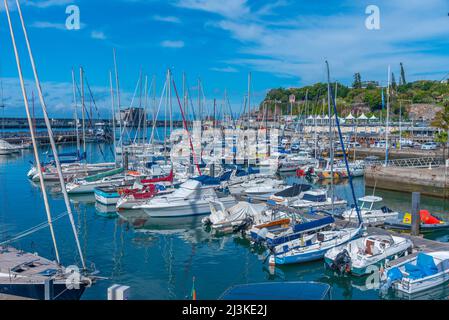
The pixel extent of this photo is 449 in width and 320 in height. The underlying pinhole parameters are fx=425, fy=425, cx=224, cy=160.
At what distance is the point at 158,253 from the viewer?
61.0 ft

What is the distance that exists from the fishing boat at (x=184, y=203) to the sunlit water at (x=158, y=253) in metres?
0.51

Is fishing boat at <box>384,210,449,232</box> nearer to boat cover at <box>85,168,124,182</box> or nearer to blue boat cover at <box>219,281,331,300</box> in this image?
blue boat cover at <box>219,281,331,300</box>

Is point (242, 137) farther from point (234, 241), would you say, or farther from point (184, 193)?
point (234, 241)

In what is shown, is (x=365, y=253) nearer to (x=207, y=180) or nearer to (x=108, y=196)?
(x=207, y=180)

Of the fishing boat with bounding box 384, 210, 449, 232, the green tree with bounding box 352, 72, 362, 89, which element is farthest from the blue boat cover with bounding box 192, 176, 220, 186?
the green tree with bounding box 352, 72, 362, 89

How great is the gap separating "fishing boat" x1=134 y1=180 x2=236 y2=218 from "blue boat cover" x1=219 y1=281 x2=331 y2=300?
16895mm

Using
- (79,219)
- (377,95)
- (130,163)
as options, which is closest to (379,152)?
(130,163)

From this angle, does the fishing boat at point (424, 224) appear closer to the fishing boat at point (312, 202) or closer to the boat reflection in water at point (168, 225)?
the fishing boat at point (312, 202)

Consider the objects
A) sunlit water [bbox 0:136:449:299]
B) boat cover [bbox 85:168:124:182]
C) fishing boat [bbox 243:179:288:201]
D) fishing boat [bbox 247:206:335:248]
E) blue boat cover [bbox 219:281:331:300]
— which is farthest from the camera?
boat cover [bbox 85:168:124:182]

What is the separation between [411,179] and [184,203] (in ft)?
62.1

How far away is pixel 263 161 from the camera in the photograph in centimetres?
4450

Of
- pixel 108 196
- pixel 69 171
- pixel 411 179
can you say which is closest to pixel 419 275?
pixel 108 196

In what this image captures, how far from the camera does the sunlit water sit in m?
14.7
